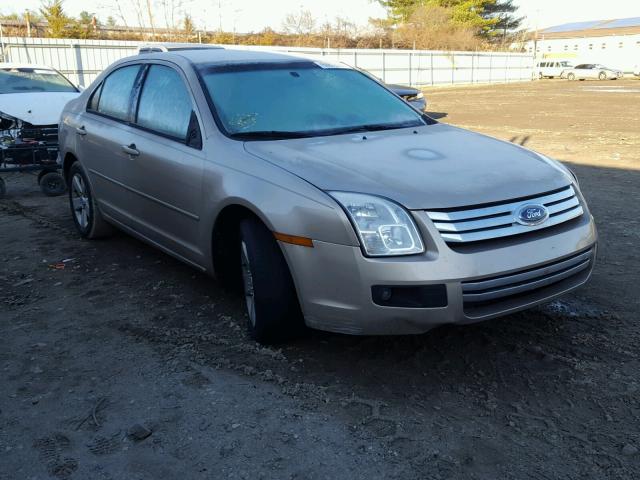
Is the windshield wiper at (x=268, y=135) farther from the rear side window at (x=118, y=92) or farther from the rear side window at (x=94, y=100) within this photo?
the rear side window at (x=94, y=100)

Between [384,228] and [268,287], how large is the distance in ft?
2.41

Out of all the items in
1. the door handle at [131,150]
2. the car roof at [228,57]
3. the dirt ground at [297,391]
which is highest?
the car roof at [228,57]

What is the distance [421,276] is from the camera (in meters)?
2.92

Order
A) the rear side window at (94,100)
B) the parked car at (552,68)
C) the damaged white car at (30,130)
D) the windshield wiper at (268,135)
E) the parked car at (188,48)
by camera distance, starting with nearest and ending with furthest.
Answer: the windshield wiper at (268,135) → the rear side window at (94,100) → the parked car at (188,48) → the damaged white car at (30,130) → the parked car at (552,68)

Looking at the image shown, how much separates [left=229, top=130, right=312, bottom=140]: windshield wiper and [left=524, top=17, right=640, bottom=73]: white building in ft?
213

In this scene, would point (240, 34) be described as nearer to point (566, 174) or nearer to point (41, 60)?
point (41, 60)

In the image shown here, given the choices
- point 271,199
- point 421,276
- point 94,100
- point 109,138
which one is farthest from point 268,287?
point 94,100

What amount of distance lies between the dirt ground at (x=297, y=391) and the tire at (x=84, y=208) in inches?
35.3

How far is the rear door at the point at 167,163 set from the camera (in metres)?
3.98

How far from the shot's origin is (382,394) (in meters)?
3.13

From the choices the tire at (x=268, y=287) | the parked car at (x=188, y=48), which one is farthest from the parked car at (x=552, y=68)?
the tire at (x=268, y=287)

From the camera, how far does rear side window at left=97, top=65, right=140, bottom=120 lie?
16.3 feet

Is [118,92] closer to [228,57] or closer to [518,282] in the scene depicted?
[228,57]

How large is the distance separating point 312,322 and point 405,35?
180ft
